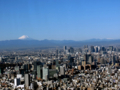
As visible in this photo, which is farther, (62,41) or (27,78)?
(62,41)

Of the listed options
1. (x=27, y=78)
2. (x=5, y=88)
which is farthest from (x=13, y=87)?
(x=27, y=78)

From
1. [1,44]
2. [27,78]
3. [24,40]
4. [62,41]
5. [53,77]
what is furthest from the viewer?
[62,41]

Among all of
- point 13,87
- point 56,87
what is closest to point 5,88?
point 13,87

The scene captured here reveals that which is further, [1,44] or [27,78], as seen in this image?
[1,44]

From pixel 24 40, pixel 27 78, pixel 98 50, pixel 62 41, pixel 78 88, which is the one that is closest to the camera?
pixel 78 88

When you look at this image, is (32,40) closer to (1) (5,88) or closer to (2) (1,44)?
(2) (1,44)

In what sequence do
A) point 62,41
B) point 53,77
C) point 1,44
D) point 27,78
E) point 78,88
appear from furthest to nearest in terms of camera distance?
1. point 62,41
2. point 1,44
3. point 53,77
4. point 27,78
5. point 78,88

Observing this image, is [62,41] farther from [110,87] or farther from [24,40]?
[110,87]

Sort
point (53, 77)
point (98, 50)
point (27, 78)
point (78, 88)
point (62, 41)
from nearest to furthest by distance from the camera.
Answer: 1. point (78, 88)
2. point (27, 78)
3. point (53, 77)
4. point (98, 50)
5. point (62, 41)
